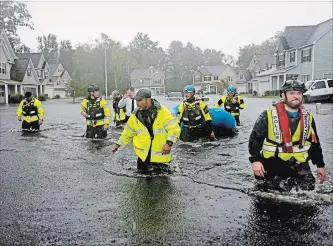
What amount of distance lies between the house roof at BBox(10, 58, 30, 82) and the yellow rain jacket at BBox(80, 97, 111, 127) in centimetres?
4396

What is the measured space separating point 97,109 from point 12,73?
45.1 meters

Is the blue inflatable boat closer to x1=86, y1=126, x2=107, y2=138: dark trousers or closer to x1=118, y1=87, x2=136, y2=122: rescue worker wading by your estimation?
x1=118, y1=87, x2=136, y2=122: rescue worker wading

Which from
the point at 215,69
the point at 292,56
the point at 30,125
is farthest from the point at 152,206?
the point at 215,69

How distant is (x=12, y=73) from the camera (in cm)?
5159

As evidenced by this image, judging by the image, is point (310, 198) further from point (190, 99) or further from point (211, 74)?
point (211, 74)

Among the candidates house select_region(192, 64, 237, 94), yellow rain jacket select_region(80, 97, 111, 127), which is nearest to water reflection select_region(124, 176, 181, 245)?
yellow rain jacket select_region(80, 97, 111, 127)

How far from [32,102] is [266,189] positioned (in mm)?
10387

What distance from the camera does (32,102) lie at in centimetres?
1356

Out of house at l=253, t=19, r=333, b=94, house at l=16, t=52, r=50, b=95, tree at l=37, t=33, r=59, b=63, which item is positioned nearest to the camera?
house at l=253, t=19, r=333, b=94

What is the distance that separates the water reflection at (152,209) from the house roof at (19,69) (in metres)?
49.7

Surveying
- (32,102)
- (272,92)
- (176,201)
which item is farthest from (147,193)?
(272,92)

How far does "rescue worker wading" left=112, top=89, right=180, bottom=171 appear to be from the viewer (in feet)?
21.0

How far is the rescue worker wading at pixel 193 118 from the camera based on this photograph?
34.7ft

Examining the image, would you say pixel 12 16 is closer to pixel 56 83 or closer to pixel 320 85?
pixel 56 83
